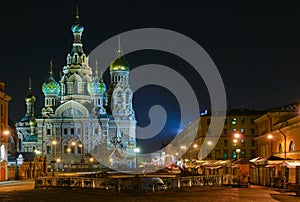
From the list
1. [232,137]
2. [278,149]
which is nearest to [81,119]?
[232,137]

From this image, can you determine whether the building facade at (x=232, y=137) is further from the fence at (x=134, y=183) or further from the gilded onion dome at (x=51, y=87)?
the fence at (x=134, y=183)

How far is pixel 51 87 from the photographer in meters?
132

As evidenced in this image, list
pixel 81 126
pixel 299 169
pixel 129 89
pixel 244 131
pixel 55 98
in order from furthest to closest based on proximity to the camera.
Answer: pixel 129 89 < pixel 55 98 < pixel 81 126 < pixel 244 131 < pixel 299 169

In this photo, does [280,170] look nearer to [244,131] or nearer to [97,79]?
[244,131]

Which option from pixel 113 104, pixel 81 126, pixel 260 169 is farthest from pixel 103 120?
pixel 260 169

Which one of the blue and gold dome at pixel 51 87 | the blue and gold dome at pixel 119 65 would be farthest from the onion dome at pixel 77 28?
the blue and gold dome at pixel 51 87

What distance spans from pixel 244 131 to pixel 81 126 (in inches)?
1711

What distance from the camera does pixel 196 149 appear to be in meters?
112

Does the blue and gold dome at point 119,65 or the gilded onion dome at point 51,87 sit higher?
the blue and gold dome at point 119,65

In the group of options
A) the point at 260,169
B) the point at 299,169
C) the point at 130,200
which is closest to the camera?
the point at 130,200

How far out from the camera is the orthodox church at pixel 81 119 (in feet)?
404

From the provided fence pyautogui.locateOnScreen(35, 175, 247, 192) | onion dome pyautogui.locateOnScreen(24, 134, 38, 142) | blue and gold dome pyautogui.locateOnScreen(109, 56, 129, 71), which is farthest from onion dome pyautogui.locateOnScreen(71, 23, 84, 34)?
fence pyautogui.locateOnScreen(35, 175, 247, 192)

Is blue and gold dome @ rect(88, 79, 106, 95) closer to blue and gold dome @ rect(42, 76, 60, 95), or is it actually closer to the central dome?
the central dome

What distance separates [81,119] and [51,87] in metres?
14.0
